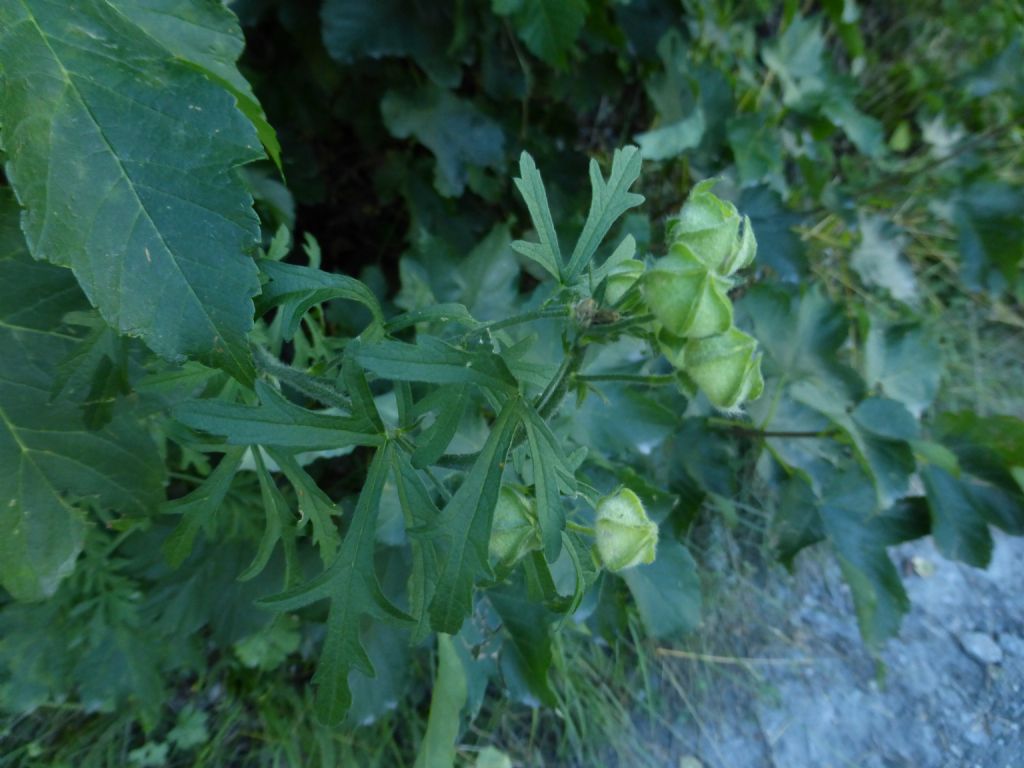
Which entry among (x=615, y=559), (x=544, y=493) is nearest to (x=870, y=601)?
(x=615, y=559)

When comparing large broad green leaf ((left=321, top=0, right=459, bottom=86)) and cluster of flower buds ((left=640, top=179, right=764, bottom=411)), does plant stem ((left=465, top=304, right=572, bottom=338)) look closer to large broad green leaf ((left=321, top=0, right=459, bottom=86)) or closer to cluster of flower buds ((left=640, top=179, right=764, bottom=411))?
cluster of flower buds ((left=640, top=179, right=764, bottom=411))

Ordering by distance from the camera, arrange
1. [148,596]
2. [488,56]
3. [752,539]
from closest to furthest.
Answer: [148,596]
[488,56]
[752,539]

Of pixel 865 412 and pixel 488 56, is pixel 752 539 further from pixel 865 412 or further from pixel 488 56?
pixel 488 56

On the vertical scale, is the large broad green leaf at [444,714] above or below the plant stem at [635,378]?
below

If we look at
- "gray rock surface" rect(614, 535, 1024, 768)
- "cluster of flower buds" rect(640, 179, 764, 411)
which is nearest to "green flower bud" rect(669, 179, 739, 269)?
"cluster of flower buds" rect(640, 179, 764, 411)

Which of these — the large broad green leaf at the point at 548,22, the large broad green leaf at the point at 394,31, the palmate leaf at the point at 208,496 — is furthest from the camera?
the large broad green leaf at the point at 394,31

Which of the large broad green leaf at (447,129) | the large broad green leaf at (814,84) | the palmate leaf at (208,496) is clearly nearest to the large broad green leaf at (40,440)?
the palmate leaf at (208,496)

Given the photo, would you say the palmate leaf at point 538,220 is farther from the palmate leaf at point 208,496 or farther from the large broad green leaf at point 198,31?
the palmate leaf at point 208,496
